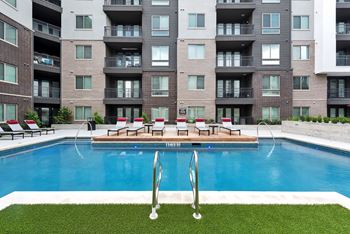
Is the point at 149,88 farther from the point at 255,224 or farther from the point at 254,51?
the point at 255,224

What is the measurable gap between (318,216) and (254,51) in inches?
787

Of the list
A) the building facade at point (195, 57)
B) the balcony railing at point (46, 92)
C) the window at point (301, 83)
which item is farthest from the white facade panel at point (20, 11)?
the window at point (301, 83)

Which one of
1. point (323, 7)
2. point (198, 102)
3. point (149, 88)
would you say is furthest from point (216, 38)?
point (323, 7)

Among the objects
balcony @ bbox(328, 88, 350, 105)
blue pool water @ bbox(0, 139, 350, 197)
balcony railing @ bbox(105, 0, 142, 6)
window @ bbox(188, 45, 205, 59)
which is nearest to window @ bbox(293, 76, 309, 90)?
balcony @ bbox(328, 88, 350, 105)

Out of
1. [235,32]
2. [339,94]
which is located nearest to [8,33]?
[235,32]

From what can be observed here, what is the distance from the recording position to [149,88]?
21.1m

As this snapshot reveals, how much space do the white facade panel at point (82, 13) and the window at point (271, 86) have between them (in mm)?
17645

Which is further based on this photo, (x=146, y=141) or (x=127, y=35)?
(x=127, y=35)

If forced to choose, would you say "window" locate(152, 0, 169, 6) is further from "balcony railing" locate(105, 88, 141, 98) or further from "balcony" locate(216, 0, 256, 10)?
"balcony railing" locate(105, 88, 141, 98)

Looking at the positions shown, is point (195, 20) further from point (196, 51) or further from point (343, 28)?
point (343, 28)

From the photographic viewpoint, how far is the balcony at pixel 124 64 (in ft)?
68.2

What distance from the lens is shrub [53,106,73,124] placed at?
65.7 ft

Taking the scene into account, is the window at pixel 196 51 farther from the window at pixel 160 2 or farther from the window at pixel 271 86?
the window at pixel 271 86

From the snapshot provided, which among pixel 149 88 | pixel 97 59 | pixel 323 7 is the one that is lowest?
pixel 149 88
